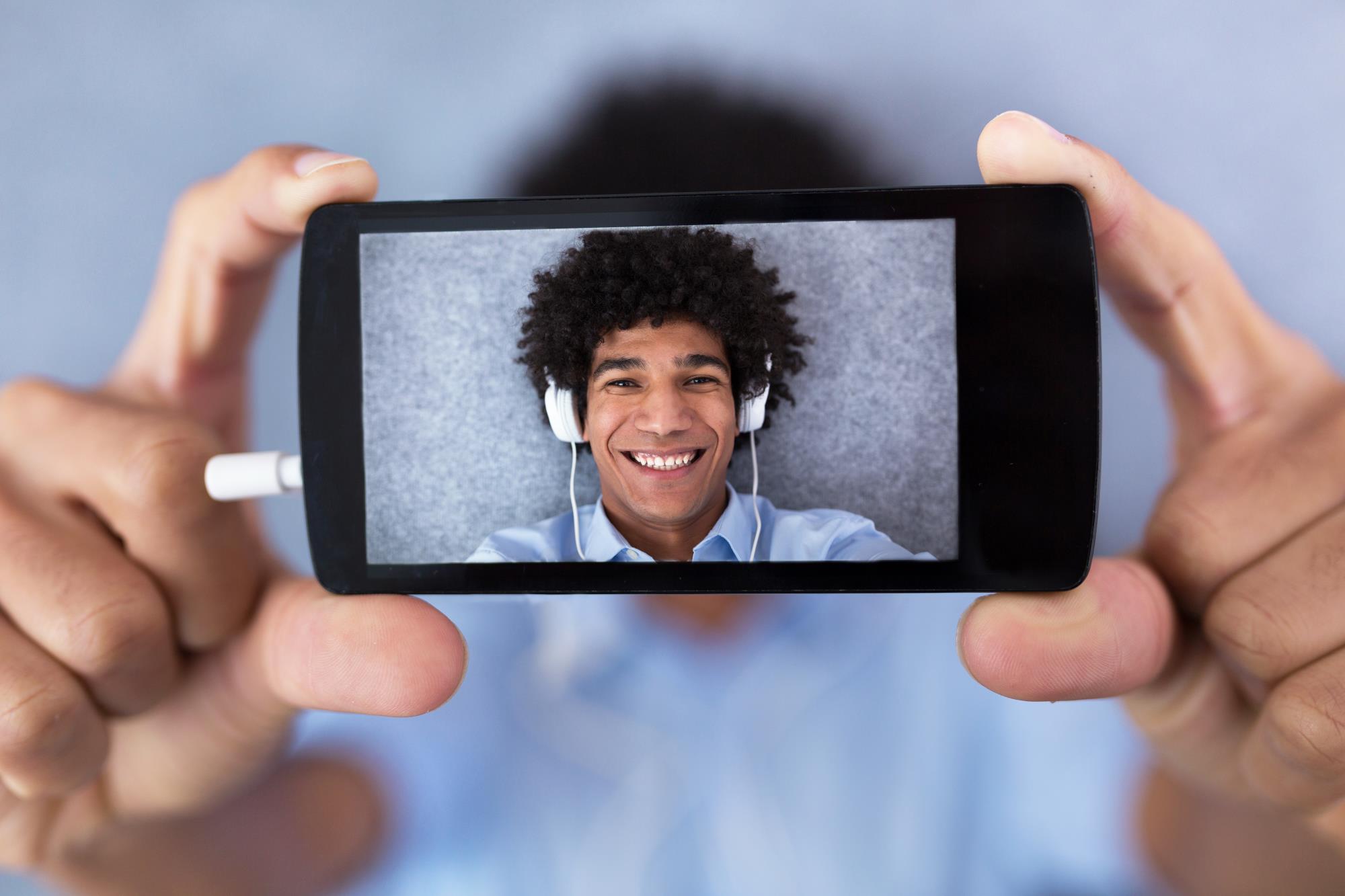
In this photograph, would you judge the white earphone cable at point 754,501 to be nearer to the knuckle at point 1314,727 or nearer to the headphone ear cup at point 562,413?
the headphone ear cup at point 562,413

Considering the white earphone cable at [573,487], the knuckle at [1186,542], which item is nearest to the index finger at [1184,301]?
the knuckle at [1186,542]

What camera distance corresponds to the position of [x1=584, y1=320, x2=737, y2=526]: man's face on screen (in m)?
0.72

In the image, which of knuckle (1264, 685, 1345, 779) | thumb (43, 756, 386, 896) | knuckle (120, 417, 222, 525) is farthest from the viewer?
thumb (43, 756, 386, 896)

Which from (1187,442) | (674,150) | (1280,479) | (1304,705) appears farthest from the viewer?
(674,150)

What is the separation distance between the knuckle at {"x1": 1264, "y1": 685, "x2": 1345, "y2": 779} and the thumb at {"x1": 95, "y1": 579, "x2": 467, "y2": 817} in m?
0.80

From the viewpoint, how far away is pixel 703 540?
0.74 metres

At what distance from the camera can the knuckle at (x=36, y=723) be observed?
0.72 meters

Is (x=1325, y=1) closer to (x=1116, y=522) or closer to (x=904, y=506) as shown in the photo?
(x=1116, y=522)

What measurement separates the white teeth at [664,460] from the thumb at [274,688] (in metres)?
0.26

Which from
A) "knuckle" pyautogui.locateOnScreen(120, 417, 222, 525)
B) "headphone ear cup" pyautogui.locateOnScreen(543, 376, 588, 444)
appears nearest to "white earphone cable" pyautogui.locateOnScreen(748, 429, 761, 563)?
"headphone ear cup" pyautogui.locateOnScreen(543, 376, 588, 444)

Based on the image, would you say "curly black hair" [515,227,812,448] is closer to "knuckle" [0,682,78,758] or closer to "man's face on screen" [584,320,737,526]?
"man's face on screen" [584,320,737,526]

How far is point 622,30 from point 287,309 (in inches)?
24.8

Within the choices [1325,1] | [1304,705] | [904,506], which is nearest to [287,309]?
[904,506]

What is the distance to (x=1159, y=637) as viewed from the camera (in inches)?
31.7
